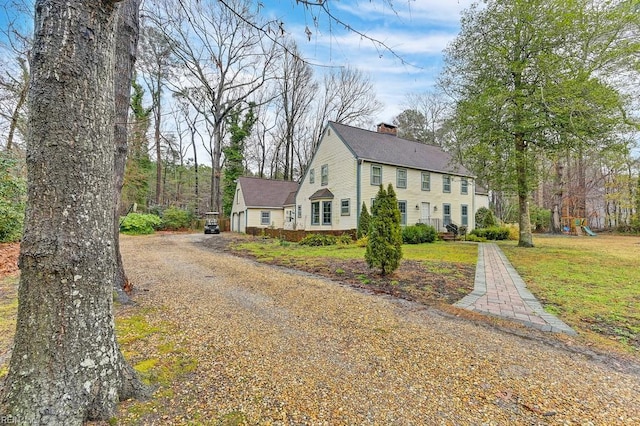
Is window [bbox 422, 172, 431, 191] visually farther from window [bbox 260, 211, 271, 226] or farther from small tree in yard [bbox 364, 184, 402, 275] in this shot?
small tree in yard [bbox 364, 184, 402, 275]

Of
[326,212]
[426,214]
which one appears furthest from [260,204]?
[426,214]

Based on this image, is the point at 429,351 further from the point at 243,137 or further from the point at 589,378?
the point at 243,137

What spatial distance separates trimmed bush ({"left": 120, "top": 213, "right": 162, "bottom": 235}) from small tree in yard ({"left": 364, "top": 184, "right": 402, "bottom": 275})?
63.6 ft

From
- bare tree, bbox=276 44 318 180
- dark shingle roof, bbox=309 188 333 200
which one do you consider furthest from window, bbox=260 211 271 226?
bare tree, bbox=276 44 318 180

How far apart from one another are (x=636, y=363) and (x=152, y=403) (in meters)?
4.30

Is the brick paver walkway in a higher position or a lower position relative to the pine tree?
lower

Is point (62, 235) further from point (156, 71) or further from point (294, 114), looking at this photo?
point (294, 114)

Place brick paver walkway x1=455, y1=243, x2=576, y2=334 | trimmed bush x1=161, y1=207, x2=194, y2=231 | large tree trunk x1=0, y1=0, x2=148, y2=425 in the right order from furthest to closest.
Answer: trimmed bush x1=161, y1=207, x2=194, y2=231 < brick paver walkway x1=455, y1=243, x2=576, y2=334 < large tree trunk x1=0, y1=0, x2=148, y2=425

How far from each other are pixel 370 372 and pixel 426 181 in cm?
1757

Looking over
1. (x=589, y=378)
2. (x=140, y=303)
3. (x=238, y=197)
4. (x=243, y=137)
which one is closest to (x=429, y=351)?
(x=589, y=378)

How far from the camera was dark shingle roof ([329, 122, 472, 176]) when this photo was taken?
16344 mm

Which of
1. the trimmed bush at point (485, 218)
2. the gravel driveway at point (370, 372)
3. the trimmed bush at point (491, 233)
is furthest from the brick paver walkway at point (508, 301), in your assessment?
the trimmed bush at point (485, 218)

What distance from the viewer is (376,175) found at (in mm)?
16219

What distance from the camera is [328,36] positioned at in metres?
2.54
